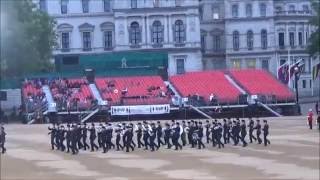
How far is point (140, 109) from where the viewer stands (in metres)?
62.0

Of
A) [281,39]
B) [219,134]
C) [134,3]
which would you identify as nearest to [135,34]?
[134,3]

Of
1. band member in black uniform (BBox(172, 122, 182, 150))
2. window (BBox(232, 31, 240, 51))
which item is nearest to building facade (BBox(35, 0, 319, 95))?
window (BBox(232, 31, 240, 51))

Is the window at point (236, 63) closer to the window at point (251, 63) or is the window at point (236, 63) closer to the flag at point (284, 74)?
the window at point (251, 63)

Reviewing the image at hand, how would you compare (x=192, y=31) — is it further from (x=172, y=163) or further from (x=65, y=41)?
(x=172, y=163)

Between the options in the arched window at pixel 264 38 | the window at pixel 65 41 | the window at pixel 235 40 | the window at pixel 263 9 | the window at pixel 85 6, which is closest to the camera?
the window at pixel 65 41

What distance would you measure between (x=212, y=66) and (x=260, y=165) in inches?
2718

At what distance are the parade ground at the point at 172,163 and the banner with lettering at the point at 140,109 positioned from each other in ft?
68.6

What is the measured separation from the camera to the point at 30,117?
2370 inches

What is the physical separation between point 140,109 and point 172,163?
3314 centimetres

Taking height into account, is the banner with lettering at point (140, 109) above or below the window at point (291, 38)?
below

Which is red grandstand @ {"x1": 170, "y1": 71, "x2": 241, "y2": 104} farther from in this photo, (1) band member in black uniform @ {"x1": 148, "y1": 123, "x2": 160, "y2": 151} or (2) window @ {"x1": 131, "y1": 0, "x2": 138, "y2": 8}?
(1) band member in black uniform @ {"x1": 148, "y1": 123, "x2": 160, "y2": 151}

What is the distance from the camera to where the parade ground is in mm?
24953

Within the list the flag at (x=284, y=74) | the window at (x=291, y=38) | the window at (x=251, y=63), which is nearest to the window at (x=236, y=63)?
the window at (x=251, y=63)

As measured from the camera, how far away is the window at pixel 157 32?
A: 289 ft
